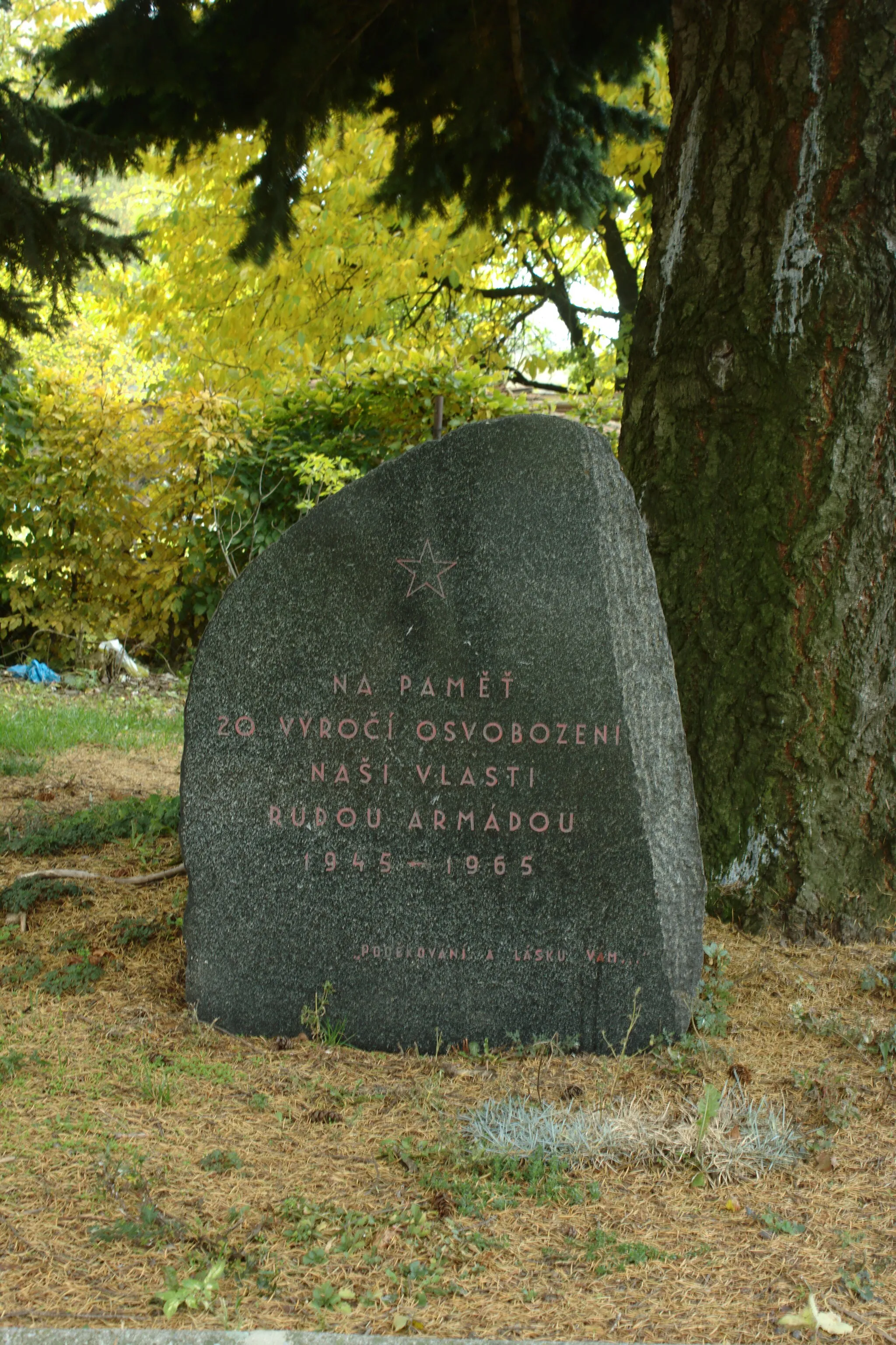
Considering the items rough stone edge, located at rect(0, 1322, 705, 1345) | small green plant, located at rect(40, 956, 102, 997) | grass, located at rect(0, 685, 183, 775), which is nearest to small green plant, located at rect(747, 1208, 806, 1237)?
rough stone edge, located at rect(0, 1322, 705, 1345)

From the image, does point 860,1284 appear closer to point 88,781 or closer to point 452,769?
point 452,769

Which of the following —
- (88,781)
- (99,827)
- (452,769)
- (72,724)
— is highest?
(452,769)

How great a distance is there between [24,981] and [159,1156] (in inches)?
49.1

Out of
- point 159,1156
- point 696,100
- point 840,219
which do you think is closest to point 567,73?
point 696,100

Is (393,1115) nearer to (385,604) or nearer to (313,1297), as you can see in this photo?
(313,1297)

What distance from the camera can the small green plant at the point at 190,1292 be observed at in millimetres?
2041

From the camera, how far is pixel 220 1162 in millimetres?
2604

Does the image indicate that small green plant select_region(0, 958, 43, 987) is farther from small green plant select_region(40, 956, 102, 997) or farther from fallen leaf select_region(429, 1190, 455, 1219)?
fallen leaf select_region(429, 1190, 455, 1219)

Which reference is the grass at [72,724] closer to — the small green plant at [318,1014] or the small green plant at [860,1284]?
the small green plant at [318,1014]

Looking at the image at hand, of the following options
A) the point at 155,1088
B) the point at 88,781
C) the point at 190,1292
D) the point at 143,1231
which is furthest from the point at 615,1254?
the point at 88,781

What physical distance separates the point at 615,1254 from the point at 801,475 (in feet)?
8.63

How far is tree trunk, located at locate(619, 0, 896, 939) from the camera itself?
12.7 feet

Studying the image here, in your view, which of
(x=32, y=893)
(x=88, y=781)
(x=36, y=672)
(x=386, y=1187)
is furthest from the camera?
(x=36, y=672)

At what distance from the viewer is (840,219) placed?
12.6ft
